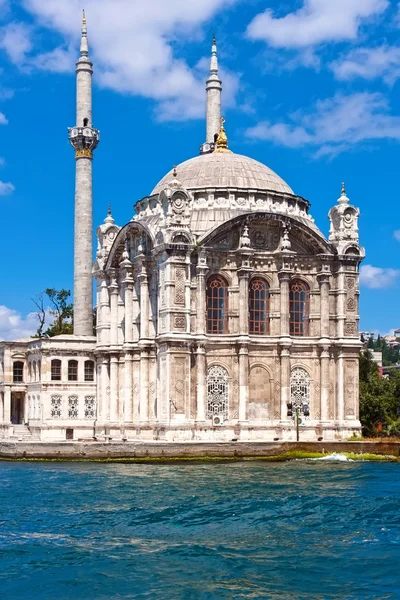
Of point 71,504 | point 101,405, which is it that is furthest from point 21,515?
point 101,405

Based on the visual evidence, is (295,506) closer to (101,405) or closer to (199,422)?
(199,422)

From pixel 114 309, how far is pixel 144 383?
6.59 meters

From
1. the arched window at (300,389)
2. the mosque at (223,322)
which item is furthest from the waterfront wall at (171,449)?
the arched window at (300,389)

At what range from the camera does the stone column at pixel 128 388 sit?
58531 mm

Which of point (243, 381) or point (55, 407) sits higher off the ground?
point (243, 381)

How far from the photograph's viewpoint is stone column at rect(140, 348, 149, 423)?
56.4m

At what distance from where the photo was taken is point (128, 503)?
108 feet

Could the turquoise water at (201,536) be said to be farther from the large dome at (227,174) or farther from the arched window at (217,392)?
the large dome at (227,174)

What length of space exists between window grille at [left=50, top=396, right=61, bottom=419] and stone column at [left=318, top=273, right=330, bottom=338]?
1663 centimetres

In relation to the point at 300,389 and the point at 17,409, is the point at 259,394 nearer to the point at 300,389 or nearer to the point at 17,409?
the point at 300,389

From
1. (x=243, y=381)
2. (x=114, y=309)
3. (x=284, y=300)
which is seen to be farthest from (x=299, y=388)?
(x=114, y=309)

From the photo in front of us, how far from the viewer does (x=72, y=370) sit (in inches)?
2495

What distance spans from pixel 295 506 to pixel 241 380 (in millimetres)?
22745

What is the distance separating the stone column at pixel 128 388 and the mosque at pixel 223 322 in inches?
2.5
